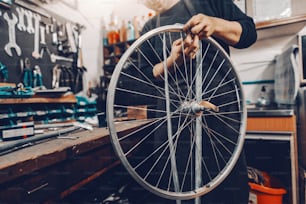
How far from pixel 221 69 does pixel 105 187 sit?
30.8 inches

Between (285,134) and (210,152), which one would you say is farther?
(285,134)

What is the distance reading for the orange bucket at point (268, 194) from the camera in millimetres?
933

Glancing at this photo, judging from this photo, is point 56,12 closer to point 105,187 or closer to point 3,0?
point 3,0

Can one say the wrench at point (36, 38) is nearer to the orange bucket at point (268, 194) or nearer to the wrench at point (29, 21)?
the wrench at point (29, 21)

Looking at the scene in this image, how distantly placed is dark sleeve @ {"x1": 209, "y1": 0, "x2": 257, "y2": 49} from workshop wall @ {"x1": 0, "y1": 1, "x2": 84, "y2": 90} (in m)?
0.92

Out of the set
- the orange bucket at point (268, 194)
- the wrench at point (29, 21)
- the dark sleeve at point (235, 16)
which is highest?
the wrench at point (29, 21)

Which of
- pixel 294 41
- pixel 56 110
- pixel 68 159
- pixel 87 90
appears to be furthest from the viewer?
pixel 87 90

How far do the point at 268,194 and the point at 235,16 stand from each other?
791 mm

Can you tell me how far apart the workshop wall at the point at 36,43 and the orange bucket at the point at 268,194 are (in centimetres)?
119

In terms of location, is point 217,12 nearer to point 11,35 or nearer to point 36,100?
point 36,100

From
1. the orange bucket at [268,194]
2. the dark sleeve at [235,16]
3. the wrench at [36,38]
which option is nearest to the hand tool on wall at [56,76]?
the wrench at [36,38]

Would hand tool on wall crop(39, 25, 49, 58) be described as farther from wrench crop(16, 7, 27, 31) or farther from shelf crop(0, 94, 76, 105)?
shelf crop(0, 94, 76, 105)

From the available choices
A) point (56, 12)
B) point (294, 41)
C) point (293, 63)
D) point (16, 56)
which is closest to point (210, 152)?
point (293, 63)

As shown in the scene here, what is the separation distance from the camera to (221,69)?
602 mm
